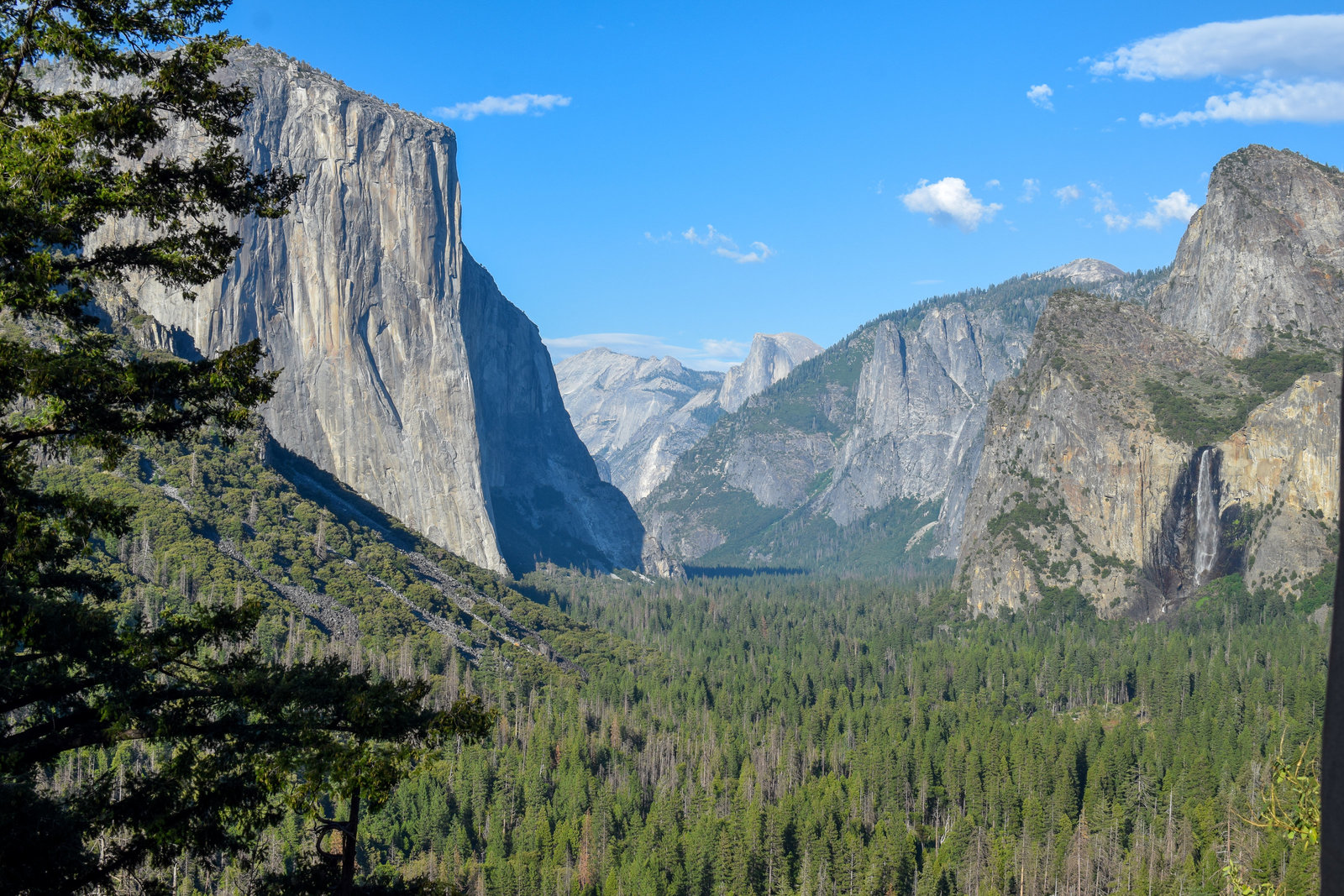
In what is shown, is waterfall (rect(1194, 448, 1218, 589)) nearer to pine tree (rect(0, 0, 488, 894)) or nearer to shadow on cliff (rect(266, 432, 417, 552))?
shadow on cliff (rect(266, 432, 417, 552))

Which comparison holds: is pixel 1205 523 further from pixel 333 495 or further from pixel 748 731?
pixel 333 495

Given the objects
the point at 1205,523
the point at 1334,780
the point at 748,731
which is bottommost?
the point at 748,731

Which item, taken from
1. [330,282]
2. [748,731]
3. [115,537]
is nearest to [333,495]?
[330,282]

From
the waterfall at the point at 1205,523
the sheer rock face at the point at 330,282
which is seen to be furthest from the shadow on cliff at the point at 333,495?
the waterfall at the point at 1205,523

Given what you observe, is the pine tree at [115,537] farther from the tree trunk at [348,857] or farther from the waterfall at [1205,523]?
the waterfall at [1205,523]

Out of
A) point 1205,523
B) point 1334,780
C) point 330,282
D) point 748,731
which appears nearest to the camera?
point 1334,780

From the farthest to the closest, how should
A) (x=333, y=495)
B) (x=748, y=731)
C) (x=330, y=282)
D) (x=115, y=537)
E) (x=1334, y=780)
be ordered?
(x=330, y=282) → (x=333, y=495) → (x=748, y=731) → (x=115, y=537) → (x=1334, y=780)

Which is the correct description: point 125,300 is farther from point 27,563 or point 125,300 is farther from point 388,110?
point 27,563

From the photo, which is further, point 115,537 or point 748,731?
point 748,731
